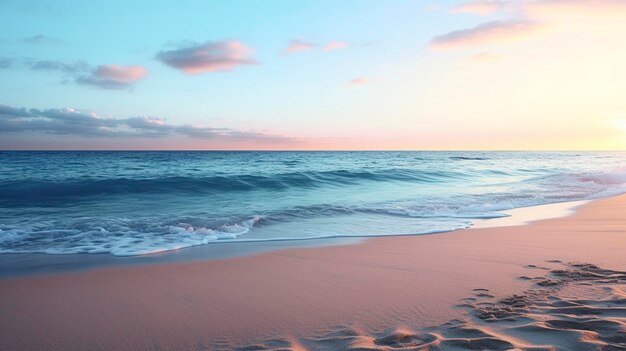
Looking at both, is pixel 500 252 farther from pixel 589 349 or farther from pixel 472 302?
pixel 589 349

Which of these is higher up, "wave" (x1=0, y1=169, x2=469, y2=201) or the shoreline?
"wave" (x1=0, y1=169, x2=469, y2=201)

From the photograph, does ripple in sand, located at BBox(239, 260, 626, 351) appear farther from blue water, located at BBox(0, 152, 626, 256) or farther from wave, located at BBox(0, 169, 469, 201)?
wave, located at BBox(0, 169, 469, 201)

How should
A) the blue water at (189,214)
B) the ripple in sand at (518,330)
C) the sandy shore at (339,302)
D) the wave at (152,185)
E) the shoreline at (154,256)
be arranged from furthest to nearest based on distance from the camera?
the wave at (152,185)
the blue water at (189,214)
the shoreline at (154,256)
the sandy shore at (339,302)
the ripple in sand at (518,330)

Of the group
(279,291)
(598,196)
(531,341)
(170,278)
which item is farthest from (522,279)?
(598,196)

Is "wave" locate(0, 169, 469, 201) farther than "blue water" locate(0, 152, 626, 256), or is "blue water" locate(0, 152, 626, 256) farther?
"wave" locate(0, 169, 469, 201)

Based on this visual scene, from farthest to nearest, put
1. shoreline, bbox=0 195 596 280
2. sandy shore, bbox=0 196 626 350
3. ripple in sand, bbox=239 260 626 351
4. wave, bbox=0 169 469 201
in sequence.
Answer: wave, bbox=0 169 469 201 → shoreline, bbox=0 195 596 280 → sandy shore, bbox=0 196 626 350 → ripple in sand, bbox=239 260 626 351

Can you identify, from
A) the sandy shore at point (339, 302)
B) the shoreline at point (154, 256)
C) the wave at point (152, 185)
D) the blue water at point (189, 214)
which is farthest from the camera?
the wave at point (152, 185)

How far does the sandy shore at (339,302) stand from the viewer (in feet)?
9.62

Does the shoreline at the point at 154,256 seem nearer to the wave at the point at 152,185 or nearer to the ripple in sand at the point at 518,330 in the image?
the ripple in sand at the point at 518,330

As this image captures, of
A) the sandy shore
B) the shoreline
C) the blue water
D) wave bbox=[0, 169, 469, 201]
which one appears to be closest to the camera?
the sandy shore

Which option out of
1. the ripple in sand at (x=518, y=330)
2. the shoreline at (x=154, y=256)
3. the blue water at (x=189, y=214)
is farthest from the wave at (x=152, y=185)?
the ripple in sand at (x=518, y=330)

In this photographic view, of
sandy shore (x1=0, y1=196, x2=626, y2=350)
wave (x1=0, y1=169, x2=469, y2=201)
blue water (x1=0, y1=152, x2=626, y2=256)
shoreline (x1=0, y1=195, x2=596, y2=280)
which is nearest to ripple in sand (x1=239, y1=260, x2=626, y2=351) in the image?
sandy shore (x1=0, y1=196, x2=626, y2=350)

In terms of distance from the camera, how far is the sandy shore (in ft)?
9.62

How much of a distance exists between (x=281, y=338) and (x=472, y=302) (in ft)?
6.29
